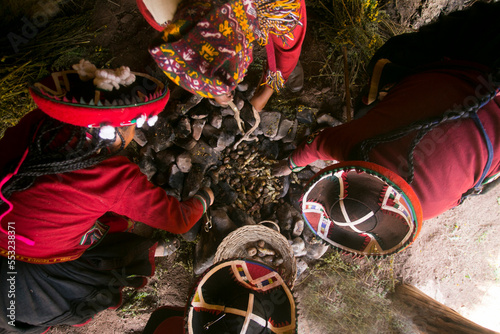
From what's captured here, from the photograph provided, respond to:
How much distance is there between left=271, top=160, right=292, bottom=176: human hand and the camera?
252cm

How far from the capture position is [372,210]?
1201 millimetres

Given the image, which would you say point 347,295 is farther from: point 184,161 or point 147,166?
point 147,166

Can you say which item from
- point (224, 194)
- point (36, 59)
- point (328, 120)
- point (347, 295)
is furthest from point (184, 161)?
point (347, 295)

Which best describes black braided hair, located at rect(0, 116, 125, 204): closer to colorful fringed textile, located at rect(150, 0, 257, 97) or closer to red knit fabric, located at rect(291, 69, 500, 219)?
colorful fringed textile, located at rect(150, 0, 257, 97)

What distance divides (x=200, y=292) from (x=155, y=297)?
1326 mm

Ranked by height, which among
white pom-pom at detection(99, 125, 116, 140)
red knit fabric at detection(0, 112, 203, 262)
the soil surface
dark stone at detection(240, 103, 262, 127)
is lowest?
the soil surface

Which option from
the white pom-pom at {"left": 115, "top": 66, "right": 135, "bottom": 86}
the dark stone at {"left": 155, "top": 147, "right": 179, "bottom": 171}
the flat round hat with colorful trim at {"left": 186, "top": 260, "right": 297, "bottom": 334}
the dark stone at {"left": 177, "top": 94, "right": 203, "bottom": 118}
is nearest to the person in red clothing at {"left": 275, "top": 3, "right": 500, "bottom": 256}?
the flat round hat with colorful trim at {"left": 186, "top": 260, "right": 297, "bottom": 334}

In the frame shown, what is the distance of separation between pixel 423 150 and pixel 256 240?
153 cm

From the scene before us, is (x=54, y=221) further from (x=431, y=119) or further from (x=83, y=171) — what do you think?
(x=431, y=119)

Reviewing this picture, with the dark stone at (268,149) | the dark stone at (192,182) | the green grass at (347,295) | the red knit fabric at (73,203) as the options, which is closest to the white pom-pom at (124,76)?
the red knit fabric at (73,203)

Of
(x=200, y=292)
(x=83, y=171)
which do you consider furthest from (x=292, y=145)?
(x=83, y=171)

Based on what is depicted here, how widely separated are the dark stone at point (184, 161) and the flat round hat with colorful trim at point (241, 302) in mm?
1045

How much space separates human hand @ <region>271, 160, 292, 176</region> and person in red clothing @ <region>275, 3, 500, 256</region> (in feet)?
3.27

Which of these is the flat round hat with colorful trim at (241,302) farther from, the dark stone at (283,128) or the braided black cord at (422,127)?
the dark stone at (283,128)
